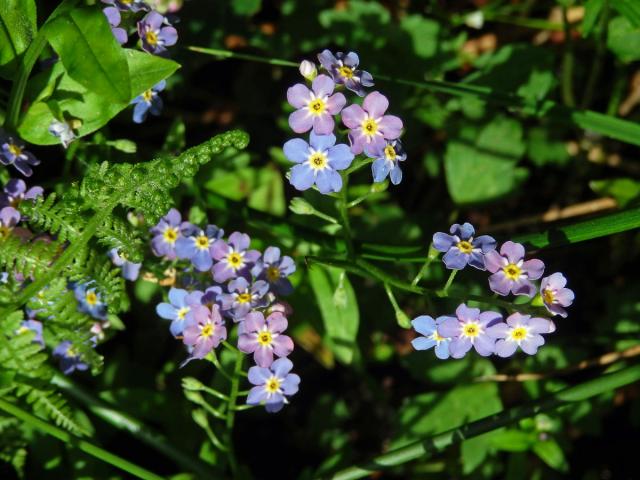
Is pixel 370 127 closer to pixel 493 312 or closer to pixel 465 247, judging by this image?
pixel 465 247

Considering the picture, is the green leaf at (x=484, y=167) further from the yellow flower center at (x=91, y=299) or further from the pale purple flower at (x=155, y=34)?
the yellow flower center at (x=91, y=299)

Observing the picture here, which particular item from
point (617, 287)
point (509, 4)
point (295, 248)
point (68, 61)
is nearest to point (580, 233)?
point (295, 248)

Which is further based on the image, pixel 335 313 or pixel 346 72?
pixel 335 313

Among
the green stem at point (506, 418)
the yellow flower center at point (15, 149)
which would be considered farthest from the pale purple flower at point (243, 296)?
the yellow flower center at point (15, 149)

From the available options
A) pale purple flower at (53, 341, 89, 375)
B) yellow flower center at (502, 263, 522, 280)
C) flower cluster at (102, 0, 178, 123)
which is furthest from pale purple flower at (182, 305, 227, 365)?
yellow flower center at (502, 263, 522, 280)

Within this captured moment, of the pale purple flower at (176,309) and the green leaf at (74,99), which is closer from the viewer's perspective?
the green leaf at (74,99)

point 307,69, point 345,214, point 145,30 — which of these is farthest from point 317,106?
point 145,30
